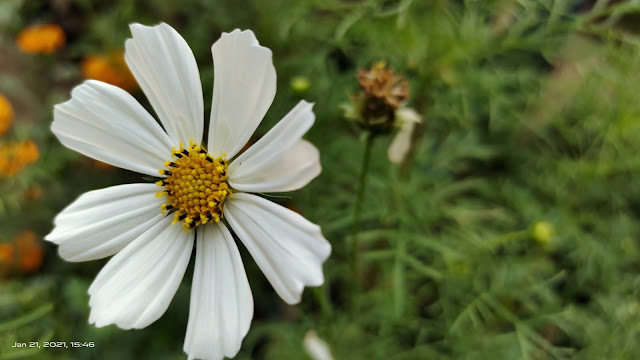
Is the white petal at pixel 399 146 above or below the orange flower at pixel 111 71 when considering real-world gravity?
A: above

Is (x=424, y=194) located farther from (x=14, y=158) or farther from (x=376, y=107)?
(x=14, y=158)

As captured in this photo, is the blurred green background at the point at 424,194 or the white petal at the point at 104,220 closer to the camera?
the white petal at the point at 104,220

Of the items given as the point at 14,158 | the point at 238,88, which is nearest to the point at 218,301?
the point at 238,88

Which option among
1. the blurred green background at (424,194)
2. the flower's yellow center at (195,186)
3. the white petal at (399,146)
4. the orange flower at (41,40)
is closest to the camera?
the flower's yellow center at (195,186)

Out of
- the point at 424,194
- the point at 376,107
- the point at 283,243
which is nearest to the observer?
the point at 283,243

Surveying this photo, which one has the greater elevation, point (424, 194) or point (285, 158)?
point (285, 158)

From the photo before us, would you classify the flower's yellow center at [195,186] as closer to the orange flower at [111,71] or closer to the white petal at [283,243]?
the white petal at [283,243]

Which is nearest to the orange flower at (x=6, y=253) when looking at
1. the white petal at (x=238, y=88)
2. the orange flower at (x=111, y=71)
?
the orange flower at (x=111, y=71)
